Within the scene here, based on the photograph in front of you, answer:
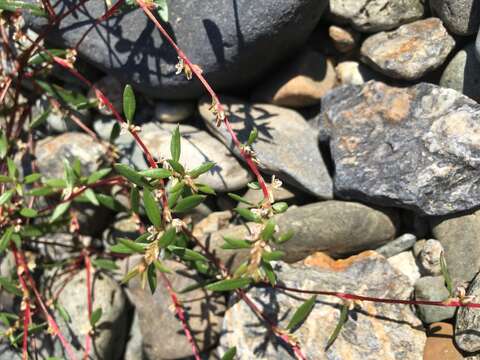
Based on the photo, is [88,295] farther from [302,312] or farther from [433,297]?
[433,297]

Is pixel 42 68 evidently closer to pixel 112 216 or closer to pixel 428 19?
pixel 112 216

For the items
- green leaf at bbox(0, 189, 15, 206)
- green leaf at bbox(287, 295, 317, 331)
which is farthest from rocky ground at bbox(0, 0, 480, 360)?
green leaf at bbox(0, 189, 15, 206)

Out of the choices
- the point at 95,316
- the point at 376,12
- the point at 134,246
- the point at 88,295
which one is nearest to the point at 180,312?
the point at 95,316

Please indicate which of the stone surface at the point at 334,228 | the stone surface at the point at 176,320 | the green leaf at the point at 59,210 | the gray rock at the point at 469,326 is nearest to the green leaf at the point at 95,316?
the stone surface at the point at 176,320

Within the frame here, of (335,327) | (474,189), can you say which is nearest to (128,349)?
(335,327)

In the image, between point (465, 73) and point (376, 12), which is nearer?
point (465, 73)

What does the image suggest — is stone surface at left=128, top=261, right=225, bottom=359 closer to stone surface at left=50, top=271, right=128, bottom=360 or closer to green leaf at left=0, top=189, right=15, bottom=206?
stone surface at left=50, top=271, right=128, bottom=360
